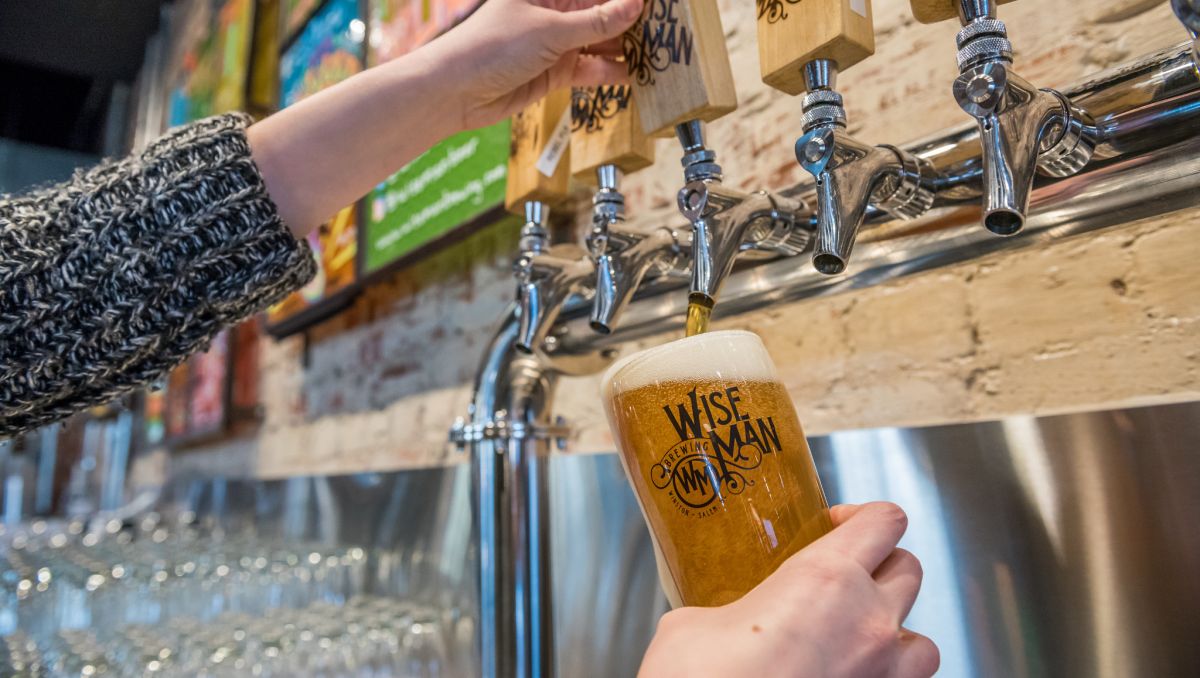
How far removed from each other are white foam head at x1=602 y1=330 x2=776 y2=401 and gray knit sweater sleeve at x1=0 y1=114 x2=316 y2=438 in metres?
0.49

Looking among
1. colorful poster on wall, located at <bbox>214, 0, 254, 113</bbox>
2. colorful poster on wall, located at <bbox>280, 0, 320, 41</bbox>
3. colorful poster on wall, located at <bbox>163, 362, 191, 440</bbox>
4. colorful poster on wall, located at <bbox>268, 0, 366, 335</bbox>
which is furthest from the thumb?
colorful poster on wall, located at <bbox>163, 362, 191, 440</bbox>

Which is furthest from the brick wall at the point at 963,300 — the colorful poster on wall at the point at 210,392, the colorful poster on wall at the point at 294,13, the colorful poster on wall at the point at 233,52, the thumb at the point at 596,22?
Result: the colorful poster on wall at the point at 233,52

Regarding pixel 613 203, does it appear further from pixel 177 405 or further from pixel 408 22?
pixel 177 405

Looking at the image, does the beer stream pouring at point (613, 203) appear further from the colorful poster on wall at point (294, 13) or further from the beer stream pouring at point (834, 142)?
the colorful poster on wall at point (294, 13)

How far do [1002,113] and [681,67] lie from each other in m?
0.24

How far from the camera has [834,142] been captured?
1.56 ft

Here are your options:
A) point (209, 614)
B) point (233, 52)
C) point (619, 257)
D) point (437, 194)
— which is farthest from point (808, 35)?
point (233, 52)

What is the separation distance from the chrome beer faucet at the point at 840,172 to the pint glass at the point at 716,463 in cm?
8

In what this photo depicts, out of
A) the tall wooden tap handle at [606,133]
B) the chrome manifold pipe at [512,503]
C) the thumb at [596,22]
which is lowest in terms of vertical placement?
the chrome manifold pipe at [512,503]

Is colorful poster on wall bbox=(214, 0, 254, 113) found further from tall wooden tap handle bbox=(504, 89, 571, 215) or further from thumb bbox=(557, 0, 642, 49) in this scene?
thumb bbox=(557, 0, 642, 49)

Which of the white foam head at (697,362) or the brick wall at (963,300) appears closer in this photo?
the white foam head at (697,362)

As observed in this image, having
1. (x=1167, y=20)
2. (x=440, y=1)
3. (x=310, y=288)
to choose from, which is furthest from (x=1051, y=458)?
(x=310, y=288)

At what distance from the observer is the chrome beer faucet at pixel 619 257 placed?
2.04ft

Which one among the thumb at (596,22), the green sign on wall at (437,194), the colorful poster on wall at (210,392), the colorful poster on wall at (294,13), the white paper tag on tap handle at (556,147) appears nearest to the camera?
the thumb at (596,22)
